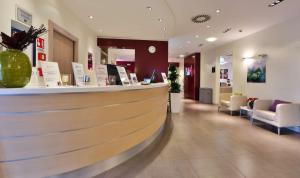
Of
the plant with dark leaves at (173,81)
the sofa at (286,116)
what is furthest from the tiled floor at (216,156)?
the plant with dark leaves at (173,81)

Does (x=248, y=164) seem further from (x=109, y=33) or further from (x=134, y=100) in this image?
(x=109, y=33)

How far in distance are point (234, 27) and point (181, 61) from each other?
36.0 feet

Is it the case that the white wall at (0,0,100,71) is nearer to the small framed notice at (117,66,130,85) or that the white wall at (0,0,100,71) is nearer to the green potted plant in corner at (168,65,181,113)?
the small framed notice at (117,66,130,85)

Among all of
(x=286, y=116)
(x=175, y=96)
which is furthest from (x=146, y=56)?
(x=286, y=116)

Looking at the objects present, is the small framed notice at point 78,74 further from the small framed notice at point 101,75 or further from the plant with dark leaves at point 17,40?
the plant with dark leaves at point 17,40

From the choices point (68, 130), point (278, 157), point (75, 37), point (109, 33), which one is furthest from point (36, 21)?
point (278, 157)

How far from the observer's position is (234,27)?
6773mm

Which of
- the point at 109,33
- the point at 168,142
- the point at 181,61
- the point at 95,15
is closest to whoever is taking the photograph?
the point at 168,142

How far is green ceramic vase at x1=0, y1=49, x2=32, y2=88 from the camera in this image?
2.00 metres

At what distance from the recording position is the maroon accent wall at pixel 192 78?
520 inches

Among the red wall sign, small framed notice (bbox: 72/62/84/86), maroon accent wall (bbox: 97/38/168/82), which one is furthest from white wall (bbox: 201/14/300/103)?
the red wall sign

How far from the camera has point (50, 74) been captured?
8.82ft

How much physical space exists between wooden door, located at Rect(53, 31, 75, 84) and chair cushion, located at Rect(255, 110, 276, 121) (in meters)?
5.06

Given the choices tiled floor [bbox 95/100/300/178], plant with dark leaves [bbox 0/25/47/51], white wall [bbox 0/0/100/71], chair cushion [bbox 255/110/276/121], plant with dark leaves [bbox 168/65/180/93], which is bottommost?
tiled floor [bbox 95/100/300/178]
